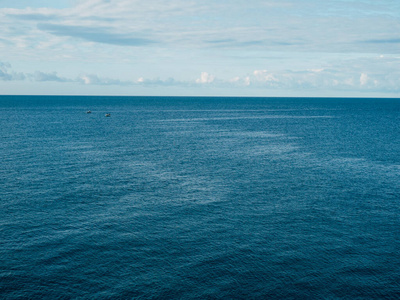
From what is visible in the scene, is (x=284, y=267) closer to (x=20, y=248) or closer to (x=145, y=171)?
(x=20, y=248)

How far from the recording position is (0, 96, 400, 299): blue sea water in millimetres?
57562

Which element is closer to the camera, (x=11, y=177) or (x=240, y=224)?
(x=240, y=224)

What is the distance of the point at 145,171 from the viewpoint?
4631 inches

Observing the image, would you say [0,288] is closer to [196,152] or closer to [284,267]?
[284,267]

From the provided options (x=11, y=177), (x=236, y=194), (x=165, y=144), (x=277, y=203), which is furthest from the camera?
(x=165, y=144)

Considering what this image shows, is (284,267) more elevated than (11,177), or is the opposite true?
(11,177)

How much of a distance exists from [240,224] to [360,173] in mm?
58852

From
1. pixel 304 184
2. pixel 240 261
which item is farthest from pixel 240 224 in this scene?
pixel 304 184

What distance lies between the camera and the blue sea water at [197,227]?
189ft

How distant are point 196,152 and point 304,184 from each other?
54458 mm

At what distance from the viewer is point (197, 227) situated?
76.8 metres

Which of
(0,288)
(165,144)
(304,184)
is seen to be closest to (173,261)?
(0,288)

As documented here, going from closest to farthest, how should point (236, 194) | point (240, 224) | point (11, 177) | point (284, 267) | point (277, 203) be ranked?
point (284, 267) → point (240, 224) → point (277, 203) → point (236, 194) → point (11, 177)

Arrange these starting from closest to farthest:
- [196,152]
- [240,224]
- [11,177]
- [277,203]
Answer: [240,224] → [277,203] → [11,177] → [196,152]
